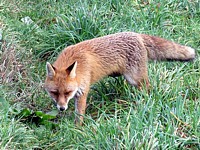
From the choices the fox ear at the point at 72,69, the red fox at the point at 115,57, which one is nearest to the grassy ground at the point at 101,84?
the red fox at the point at 115,57

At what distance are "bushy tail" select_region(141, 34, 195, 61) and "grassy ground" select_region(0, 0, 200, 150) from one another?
26 cm

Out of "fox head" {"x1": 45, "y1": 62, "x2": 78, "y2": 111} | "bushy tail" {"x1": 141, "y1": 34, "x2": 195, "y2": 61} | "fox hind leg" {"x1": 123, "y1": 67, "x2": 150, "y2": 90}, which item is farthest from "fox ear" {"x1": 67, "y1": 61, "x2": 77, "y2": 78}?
"bushy tail" {"x1": 141, "y1": 34, "x2": 195, "y2": 61}

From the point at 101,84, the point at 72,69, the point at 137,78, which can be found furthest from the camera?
the point at 101,84

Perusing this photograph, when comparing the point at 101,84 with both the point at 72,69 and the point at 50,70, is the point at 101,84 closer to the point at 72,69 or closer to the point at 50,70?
the point at 72,69

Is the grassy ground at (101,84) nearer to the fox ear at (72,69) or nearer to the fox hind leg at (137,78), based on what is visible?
the fox hind leg at (137,78)

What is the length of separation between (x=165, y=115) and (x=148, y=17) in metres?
3.87

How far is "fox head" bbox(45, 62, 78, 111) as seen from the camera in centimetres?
652

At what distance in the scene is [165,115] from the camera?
19.0 feet

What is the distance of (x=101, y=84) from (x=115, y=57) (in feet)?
1.73

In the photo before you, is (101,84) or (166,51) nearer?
(166,51)

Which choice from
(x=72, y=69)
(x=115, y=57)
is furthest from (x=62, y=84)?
(x=115, y=57)

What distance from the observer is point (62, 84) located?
6.55 m

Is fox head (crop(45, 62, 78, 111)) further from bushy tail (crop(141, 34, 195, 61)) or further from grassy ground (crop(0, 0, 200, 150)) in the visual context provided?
bushy tail (crop(141, 34, 195, 61))

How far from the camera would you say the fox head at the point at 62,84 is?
652cm
